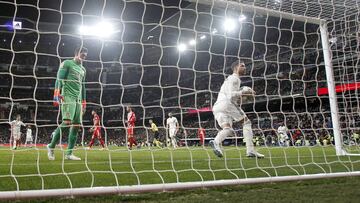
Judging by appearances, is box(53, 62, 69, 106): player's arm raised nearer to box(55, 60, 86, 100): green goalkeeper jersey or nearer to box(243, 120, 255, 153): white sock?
box(55, 60, 86, 100): green goalkeeper jersey

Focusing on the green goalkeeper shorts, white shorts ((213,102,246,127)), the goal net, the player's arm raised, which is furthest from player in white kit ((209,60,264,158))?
the player's arm raised

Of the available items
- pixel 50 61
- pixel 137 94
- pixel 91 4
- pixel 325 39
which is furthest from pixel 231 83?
pixel 50 61

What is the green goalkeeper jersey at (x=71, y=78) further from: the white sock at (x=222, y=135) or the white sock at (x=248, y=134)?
the white sock at (x=248, y=134)

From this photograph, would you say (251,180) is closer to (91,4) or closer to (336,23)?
(336,23)

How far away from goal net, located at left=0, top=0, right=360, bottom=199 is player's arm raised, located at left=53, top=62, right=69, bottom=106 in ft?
0.91

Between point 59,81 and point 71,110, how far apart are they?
527mm

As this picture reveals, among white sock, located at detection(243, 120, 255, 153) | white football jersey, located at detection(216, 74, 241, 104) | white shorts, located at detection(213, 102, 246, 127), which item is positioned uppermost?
white football jersey, located at detection(216, 74, 241, 104)

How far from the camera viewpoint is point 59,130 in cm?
558

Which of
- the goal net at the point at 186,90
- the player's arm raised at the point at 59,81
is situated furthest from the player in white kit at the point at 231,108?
the player's arm raised at the point at 59,81

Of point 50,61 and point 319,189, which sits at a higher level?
point 50,61

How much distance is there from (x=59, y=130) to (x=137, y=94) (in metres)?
27.1

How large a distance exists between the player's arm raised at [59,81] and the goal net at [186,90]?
0.28m

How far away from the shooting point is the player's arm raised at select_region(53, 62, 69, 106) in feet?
17.6

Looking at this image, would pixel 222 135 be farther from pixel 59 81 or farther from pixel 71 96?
pixel 59 81
